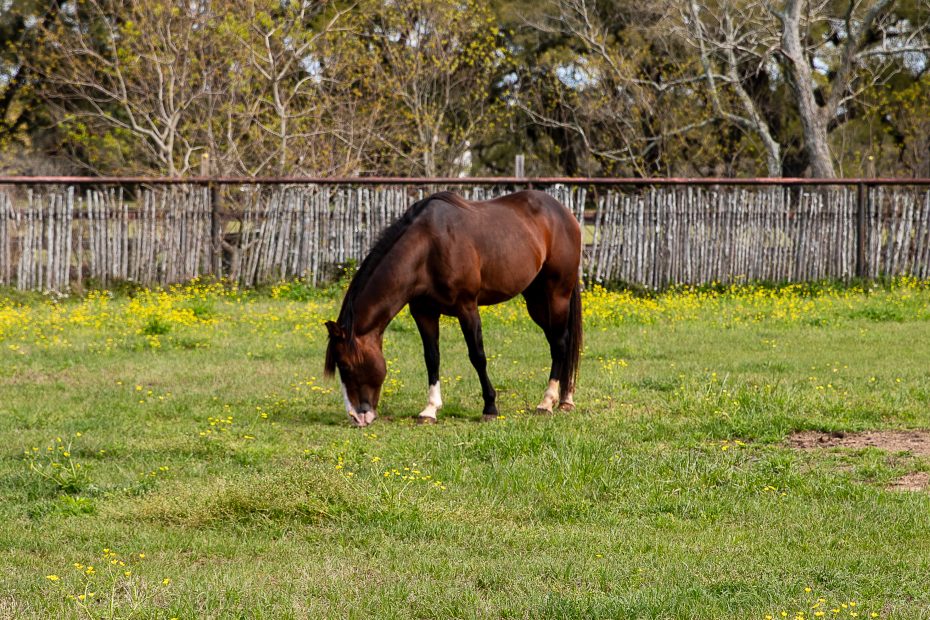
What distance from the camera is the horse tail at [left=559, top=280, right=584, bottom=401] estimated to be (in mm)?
8156

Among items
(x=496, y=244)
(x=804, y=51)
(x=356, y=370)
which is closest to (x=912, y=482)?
(x=496, y=244)

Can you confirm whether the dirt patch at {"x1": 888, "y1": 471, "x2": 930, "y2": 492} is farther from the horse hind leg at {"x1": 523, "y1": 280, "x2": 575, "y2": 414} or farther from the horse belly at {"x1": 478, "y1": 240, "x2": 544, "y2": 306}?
the horse belly at {"x1": 478, "y1": 240, "x2": 544, "y2": 306}

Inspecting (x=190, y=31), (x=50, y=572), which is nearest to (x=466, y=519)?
(x=50, y=572)

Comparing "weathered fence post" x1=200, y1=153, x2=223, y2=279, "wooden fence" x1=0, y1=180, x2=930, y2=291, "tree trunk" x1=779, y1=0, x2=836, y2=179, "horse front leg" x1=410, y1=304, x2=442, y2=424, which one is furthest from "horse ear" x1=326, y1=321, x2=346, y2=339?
"tree trunk" x1=779, y1=0, x2=836, y2=179

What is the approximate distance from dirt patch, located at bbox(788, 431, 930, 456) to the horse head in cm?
270

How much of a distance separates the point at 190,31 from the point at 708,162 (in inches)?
521

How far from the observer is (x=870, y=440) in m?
6.74

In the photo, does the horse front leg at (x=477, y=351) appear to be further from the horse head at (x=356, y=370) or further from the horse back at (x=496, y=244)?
the horse head at (x=356, y=370)

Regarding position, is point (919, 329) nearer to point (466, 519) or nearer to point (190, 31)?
point (466, 519)

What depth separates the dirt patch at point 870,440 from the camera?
652cm

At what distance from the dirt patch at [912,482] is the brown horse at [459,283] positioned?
8.70 feet

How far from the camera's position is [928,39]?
79.7 ft

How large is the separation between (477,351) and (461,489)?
2.36 metres

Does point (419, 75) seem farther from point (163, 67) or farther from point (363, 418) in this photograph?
point (363, 418)
